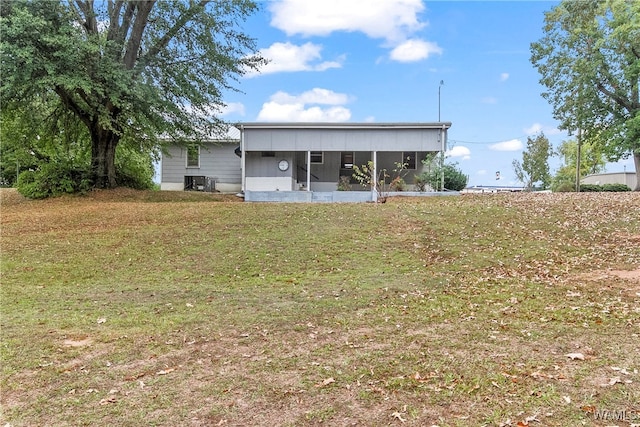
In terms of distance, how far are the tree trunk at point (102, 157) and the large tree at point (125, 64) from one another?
0.04 m

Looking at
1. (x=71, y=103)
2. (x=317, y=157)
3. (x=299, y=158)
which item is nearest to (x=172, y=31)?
(x=71, y=103)

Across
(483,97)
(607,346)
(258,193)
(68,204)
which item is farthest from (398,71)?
(607,346)

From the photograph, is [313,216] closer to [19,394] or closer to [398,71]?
[19,394]

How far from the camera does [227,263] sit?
829 centimetres

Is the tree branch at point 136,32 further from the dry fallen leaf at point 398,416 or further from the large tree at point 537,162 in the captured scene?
the large tree at point 537,162

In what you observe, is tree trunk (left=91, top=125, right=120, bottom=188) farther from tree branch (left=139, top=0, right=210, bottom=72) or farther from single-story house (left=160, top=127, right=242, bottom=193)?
single-story house (left=160, top=127, right=242, bottom=193)

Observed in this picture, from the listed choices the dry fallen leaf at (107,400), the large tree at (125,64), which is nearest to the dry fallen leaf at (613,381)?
the dry fallen leaf at (107,400)

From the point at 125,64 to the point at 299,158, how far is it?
9.87 m

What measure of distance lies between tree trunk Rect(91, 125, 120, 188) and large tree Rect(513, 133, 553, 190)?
34.6 meters

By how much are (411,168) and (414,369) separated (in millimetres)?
19100

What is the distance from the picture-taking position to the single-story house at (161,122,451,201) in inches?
744

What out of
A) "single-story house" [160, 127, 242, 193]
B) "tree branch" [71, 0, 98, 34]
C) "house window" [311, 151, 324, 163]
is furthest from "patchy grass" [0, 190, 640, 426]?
"single-story house" [160, 127, 242, 193]

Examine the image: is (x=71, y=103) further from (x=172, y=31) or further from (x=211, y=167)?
(x=211, y=167)

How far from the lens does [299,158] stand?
22.8 metres
